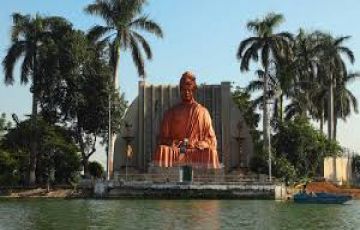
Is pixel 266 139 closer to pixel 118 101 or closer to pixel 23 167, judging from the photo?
pixel 118 101

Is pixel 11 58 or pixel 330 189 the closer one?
pixel 330 189

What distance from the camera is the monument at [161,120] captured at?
67.3 meters

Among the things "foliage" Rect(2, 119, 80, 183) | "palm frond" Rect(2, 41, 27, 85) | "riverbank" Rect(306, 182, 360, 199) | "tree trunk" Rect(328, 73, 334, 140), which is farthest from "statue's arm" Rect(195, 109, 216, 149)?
"palm frond" Rect(2, 41, 27, 85)

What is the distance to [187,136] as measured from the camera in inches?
2414

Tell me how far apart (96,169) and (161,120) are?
826 cm

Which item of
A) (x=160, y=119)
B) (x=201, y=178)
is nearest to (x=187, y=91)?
(x=160, y=119)

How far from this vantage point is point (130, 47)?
59.9m

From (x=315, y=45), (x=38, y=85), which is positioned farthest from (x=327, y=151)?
(x=38, y=85)

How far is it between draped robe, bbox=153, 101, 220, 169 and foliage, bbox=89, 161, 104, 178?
731cm

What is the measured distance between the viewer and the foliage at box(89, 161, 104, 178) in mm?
65387

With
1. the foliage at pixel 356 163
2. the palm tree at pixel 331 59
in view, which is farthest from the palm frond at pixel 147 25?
the foliage at pixel 356 163

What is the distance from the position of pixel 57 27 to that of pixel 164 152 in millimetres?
14351

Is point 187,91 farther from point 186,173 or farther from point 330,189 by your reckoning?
point 330,189

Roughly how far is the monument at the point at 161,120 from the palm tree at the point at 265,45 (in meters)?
5.61
